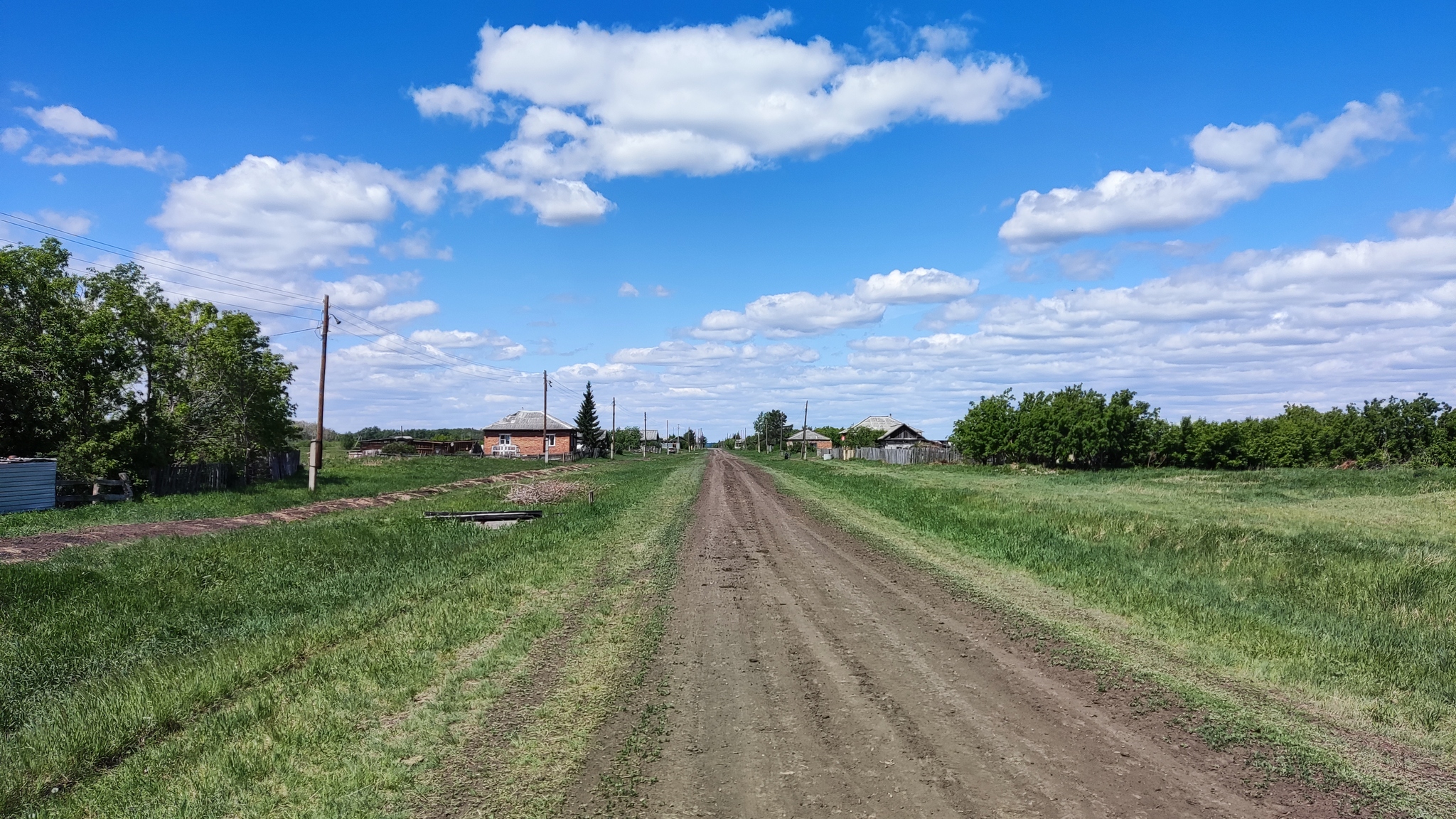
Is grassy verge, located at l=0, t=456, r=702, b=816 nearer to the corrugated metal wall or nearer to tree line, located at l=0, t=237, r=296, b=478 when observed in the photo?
the corrugated metal wall

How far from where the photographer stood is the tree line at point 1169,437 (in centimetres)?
6444

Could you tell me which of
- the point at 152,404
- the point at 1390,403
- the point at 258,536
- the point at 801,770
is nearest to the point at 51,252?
the point at 152,404

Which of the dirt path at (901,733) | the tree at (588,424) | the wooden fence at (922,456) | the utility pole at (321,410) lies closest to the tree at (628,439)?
the tree at (588,424)

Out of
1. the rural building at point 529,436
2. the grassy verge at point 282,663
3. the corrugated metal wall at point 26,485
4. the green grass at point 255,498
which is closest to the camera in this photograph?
the grassy verge at point 282,663

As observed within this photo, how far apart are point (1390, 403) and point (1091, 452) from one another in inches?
1754

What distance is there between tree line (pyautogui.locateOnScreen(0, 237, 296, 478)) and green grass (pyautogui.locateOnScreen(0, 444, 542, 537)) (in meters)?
2.45

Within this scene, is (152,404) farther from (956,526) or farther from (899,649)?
(899,649)

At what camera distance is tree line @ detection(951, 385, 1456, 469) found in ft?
211

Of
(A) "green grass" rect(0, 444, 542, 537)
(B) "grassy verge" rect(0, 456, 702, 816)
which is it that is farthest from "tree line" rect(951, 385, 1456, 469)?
(B) "grassy verge" rect(0, 456, 702, 816)

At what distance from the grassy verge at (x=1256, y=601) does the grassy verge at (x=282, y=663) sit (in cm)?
582

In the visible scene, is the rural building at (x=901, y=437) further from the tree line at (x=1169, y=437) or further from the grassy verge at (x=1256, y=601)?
the grassy verge at (x=1256, y=601)

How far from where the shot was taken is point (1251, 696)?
709cm

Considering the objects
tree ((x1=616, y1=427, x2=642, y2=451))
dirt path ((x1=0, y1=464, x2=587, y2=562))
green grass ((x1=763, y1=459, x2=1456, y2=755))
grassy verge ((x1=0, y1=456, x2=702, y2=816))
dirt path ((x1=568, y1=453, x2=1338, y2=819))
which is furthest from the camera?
tree ((x1=616, y1=427, x2=642, y2=451))

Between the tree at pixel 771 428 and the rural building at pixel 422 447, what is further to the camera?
the tree at pixel 771 428
